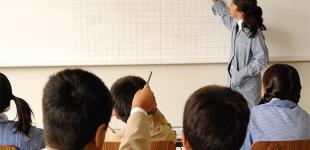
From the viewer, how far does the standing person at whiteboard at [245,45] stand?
3281 millimetres

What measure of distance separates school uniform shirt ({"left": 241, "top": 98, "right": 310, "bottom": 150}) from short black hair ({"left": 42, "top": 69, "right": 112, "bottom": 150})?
3.62ft

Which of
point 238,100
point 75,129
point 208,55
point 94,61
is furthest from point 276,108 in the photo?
point 94,61

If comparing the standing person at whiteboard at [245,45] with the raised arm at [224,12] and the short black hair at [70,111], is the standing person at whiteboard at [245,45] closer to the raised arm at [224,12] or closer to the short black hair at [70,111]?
the raised arm at [224,12]

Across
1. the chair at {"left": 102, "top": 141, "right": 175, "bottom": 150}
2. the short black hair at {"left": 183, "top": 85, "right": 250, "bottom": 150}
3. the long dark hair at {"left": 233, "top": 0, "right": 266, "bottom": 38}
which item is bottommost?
the chair at {"left": 102, "top": 141, "right": 175, "bottom": 150}

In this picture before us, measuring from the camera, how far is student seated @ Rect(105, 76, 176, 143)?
2.00 meters

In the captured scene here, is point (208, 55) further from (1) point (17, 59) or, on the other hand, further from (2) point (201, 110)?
(2) point (201, 110)

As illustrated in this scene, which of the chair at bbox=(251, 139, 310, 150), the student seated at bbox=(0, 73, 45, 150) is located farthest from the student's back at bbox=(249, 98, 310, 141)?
the student seated at bbox=(0, 73, 45, 150)

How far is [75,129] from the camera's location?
1.16 m

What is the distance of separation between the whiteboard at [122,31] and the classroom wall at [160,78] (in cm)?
8

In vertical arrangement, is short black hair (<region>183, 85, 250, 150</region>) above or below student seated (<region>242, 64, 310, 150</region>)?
above

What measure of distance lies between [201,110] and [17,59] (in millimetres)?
2767

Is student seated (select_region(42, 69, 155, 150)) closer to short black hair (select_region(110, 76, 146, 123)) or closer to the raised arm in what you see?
short black hair (select_region(110, 76, 146, 123))

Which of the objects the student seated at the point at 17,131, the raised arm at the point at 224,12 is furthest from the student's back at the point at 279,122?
the raised arm at the point at 224,12

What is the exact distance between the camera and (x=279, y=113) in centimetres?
206
